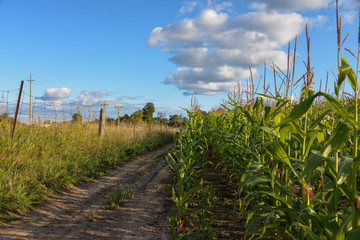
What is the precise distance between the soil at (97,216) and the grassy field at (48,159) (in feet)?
1.04

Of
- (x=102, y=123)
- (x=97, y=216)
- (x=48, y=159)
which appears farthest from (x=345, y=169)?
(x=102, y=123)

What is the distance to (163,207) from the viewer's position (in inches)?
189

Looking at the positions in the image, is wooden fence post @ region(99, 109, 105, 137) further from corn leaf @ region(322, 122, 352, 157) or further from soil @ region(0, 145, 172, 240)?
corn leaf @ region(322, 122, 352, 157)

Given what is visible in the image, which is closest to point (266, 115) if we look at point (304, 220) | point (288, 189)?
point (288, 189)

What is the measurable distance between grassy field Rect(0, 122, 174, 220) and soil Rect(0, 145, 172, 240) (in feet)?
1.04

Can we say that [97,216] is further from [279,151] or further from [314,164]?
[314,164]

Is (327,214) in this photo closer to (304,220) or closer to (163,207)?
(304,220)

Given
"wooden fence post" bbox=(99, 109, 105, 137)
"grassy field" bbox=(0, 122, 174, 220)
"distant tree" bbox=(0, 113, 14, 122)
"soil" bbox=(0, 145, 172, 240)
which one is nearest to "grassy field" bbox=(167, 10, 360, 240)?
"soil" bbox=(0, 145, 172, 240)

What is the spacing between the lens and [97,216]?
14.2 feet

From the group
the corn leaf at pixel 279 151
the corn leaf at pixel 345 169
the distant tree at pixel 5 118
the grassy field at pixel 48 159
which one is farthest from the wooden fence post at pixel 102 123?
the corn leaf at pixel 345 169

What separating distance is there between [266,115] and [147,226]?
99.6 inches

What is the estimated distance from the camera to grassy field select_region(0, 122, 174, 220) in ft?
15.3

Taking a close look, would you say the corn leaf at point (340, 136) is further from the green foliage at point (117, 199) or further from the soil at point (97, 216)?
the green foliage at point (117, 199)

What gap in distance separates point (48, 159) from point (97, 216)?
116 inches
